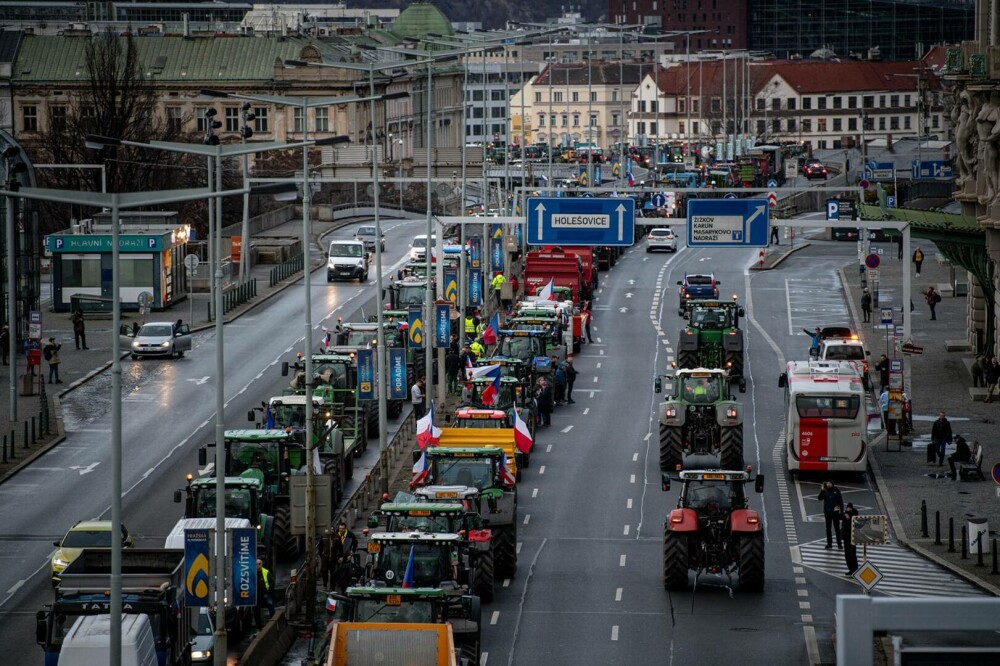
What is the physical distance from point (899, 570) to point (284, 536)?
12.1 meters

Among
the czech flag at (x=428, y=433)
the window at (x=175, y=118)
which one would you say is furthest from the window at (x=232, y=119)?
the czech flag at (x=428, y=433)

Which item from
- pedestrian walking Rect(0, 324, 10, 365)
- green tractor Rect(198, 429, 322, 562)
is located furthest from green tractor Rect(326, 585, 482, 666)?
pedestrian walking Rect(0, 324, 10, 365)

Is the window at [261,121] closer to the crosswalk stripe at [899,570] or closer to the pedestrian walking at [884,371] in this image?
the pedestrian walking at [884,371]

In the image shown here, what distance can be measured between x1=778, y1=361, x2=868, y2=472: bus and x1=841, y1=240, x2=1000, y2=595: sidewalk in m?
1.16

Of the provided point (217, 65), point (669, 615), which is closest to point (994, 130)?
point (669, 615)

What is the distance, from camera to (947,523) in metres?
40.5

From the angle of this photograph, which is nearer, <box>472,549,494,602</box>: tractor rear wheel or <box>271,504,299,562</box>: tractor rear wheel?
<box>472,549,494,602</box>: tractor rear wheel

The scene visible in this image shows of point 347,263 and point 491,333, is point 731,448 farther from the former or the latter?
point 347,263

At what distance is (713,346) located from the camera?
6019cm

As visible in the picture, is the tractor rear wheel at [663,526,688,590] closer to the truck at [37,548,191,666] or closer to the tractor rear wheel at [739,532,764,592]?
the tractor rear wheel at [739,532,764,592]

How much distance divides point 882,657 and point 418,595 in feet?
25.2

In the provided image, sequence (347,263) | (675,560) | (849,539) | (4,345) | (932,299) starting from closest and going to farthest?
(675,560), (849,539), (4,345), (932,299), (347,263)

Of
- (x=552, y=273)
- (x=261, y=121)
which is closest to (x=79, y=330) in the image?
(x=552, y=273)

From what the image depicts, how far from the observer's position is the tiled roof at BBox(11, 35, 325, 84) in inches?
5384
